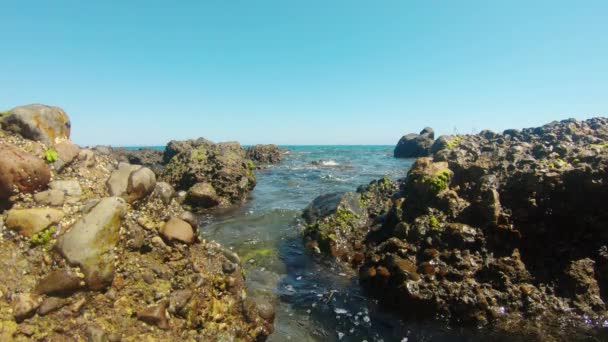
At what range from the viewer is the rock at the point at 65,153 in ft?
18.2

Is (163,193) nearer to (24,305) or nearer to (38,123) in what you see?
(38,123)

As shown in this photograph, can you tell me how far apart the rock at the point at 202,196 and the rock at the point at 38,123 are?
9.50 m

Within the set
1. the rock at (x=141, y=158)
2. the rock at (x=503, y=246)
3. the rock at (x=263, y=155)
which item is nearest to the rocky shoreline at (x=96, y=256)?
the rock at (x=503, y=246)

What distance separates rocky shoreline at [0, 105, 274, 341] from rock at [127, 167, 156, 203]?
0.02 m

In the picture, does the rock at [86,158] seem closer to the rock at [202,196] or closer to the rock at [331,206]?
the rock at [331,206]

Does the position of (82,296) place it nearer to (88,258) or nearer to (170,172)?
(88,258)

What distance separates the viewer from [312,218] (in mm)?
12703

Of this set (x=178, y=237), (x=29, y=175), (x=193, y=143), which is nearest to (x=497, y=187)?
(x=178, y=237)

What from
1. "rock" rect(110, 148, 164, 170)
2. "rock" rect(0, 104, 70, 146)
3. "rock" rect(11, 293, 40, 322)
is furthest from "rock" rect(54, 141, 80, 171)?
"rock" rect(110, 148, 164, 170)

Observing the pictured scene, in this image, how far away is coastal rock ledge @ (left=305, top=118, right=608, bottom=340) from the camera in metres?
6.52

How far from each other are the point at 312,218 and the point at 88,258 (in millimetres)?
8994

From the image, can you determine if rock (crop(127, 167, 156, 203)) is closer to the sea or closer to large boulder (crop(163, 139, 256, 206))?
the sea

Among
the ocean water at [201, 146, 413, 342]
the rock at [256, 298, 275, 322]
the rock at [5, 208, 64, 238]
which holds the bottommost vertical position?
the ocean water at [201, 146, 413, 342]

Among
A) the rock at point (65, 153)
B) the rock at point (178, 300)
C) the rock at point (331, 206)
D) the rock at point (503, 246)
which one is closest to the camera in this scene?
the rock at point (178, 300)
